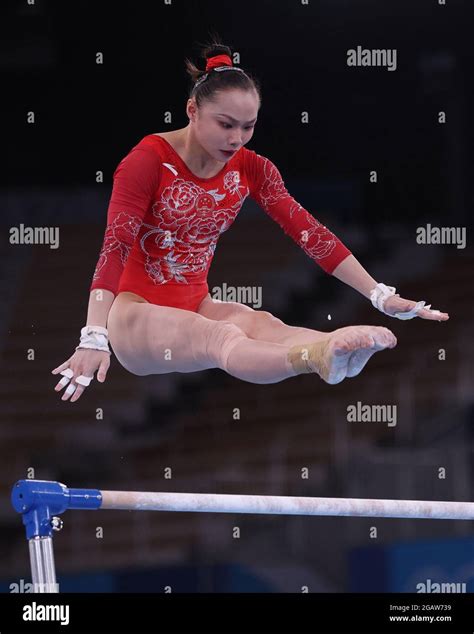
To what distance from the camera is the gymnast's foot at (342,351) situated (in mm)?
3121

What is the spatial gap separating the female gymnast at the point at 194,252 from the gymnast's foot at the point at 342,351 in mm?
108

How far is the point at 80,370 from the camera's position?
136 inches

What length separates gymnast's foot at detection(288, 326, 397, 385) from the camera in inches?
123

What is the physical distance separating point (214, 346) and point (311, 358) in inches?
22.1

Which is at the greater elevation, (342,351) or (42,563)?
(342,351)

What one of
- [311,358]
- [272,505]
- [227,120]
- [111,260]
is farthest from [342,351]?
[227,120]

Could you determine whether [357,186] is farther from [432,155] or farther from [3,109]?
[3,109]

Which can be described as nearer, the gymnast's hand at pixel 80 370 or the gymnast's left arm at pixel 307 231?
the gymnast's hand at pixel 80 370

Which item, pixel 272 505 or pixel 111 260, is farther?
pixel 111 260

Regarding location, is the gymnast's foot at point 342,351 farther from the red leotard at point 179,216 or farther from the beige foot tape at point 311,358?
the red leotard at point 179,216

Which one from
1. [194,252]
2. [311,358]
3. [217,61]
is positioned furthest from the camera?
[194,252]

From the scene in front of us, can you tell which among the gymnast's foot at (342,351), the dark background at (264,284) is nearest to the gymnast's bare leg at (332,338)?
the gymnast's foot at (342,351)

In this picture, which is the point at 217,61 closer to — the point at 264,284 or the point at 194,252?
the point at 194,252

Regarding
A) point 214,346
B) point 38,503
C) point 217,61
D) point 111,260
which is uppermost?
point 217,61
